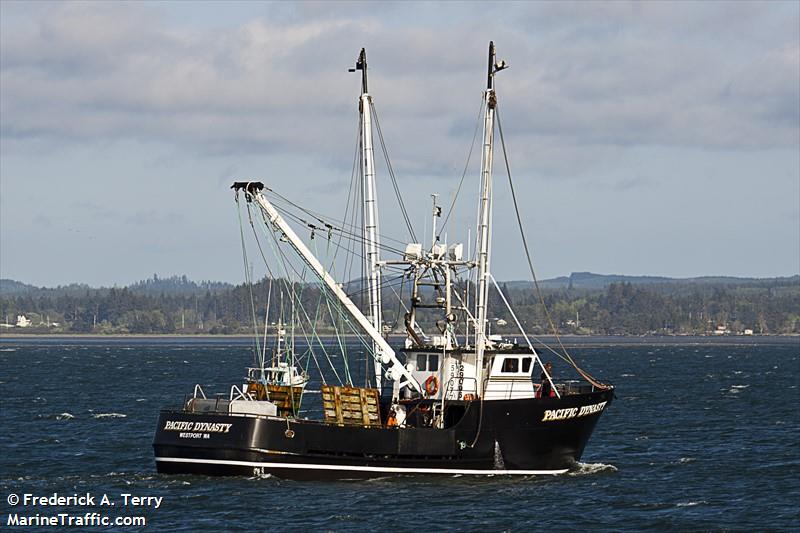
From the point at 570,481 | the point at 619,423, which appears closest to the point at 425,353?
the point at 570,481

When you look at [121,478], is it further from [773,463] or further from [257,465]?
[773,463]

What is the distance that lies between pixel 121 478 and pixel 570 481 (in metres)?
15.5

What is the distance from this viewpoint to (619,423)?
236 feet

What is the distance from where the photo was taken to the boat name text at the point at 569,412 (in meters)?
47.1

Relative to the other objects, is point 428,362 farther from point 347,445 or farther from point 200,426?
point 200,426

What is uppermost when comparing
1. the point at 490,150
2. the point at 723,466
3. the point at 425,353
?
the point at 490,150

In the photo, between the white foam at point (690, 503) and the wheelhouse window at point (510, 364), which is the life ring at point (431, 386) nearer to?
the wheelhouse window at point (510, 364)

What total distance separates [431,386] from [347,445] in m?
4.05

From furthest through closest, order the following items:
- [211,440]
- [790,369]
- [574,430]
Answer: [790,369] → [574,430] → [211,440]

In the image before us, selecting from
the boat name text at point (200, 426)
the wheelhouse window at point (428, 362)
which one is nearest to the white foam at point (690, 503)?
the wheelhouse window at point (428, 362)

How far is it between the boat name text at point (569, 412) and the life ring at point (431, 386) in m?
3.89

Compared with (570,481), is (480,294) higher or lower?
higher

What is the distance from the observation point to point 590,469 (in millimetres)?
50906

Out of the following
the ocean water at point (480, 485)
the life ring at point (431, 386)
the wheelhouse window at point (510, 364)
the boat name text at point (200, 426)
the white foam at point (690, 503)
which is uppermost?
the wheelhouse window at point (510, 364)
